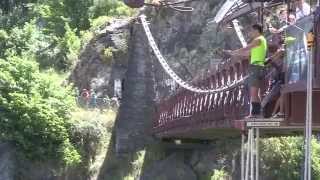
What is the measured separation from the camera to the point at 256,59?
502 inches

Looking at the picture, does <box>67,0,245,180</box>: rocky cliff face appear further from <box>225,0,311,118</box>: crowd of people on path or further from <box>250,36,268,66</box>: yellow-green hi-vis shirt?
<box>250,36,268,66</box>: yellow-green hi-vis shirt

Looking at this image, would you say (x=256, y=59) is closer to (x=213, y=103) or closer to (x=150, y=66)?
(x=213, y=103)

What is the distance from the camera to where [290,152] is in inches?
1189

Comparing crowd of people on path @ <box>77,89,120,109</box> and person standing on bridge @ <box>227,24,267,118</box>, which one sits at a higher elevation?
person standing on bridge @ <box>227,24,267,118</box>

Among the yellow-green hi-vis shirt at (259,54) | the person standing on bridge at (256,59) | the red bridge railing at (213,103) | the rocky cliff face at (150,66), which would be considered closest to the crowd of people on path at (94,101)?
the rocky cliff face at (150,66)

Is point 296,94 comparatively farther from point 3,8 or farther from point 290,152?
point 3,8

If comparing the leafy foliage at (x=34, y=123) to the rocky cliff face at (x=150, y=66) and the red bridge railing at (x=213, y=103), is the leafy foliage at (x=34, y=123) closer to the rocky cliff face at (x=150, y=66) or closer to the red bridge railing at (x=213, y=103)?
the rocky cliff face at (x=150, y=66)

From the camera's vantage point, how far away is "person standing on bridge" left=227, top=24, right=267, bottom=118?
12.6 meters

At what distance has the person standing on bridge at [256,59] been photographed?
12.6 metres

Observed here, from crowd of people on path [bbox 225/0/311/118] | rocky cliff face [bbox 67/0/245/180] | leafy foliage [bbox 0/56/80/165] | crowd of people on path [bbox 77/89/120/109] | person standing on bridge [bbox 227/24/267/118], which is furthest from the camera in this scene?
crowd of people on path [bbox 77/89/120/109]

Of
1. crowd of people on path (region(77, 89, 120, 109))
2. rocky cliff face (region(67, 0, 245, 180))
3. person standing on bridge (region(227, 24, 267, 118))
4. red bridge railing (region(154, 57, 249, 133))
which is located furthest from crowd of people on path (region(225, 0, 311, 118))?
crowd of people on path (region(77, 89, 120, 109))

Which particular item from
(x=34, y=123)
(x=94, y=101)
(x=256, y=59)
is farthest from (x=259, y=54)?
(x=94, y=101)

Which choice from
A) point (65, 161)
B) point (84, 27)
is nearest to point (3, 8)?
point (84, 27)

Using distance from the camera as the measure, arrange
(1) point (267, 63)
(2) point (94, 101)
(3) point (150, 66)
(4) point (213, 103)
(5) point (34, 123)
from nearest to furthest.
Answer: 1. (1) point (267, 63)
2. (4) point (213, 103)
3. (5) point (34, 123)
4. (2) point (94, 101)
5. (3) point (150, 66)
